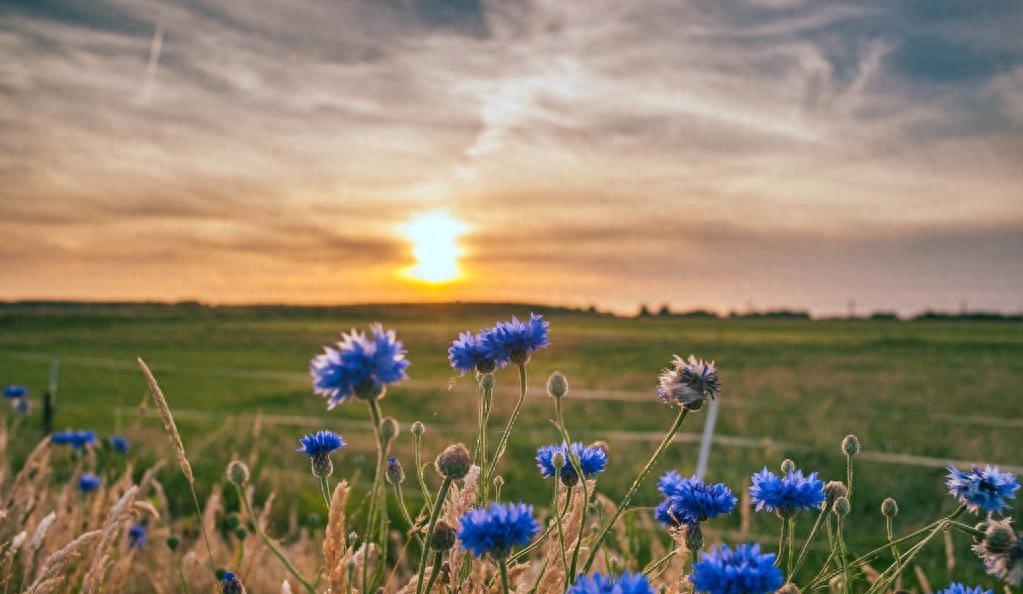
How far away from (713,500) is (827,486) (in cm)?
33

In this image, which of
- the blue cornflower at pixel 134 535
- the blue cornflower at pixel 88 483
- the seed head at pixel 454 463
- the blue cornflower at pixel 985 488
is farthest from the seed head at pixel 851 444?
the blue cornflower at pixel 88 483

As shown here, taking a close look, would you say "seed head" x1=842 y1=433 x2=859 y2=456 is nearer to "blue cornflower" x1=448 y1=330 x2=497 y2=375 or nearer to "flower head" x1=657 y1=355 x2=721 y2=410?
"flower head" x1=657 y1=355 x2=721 y2=410

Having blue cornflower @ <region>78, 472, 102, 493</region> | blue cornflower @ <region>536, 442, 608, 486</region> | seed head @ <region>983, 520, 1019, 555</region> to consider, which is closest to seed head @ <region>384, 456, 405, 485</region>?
blue cornflower @ <region>536, 442, 608, 486</region>

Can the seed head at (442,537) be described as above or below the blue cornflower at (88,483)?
above

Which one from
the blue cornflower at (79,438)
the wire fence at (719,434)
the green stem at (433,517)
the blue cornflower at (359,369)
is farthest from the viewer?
the wire fence at (719,434)

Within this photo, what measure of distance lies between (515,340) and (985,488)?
38.9 inches

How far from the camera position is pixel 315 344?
43.5 metres

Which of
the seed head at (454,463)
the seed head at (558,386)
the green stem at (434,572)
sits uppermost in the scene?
the seed head at (558,386)

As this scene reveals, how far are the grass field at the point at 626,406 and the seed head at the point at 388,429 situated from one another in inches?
15.1

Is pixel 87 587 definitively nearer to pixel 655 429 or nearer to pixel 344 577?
pixel 344 577

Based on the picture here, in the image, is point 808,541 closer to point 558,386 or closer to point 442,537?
point 558,386

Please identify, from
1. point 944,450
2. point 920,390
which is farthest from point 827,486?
Result: point 920,390

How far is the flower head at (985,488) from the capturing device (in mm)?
1637

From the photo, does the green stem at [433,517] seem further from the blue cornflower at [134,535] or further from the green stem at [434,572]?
the blue cornflower at [134,535]
